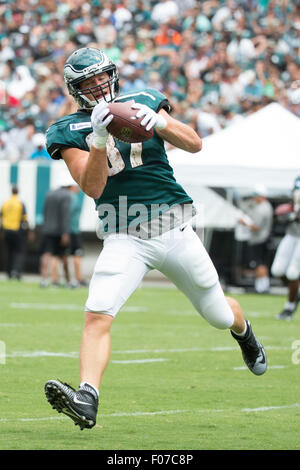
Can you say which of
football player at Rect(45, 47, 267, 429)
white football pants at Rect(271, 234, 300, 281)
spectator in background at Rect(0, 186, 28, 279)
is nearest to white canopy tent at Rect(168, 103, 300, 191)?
spectator in background at Rect(0, 186, 28, 279)

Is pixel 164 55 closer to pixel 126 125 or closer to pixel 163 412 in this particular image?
pixel 163 412

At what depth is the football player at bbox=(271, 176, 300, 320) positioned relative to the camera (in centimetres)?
1077

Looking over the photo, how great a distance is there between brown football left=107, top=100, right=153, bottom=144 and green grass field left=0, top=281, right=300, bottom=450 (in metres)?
1.46

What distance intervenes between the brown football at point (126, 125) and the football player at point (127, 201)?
0.11m

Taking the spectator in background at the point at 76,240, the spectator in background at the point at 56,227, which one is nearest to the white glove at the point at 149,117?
the spectator in background at the point at 56,227

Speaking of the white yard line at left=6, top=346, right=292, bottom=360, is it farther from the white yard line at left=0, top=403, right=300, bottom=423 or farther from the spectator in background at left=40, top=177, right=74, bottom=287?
the spectator in background at left=40, top=177, right=74, bottom=287

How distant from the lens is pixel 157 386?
20.1ft

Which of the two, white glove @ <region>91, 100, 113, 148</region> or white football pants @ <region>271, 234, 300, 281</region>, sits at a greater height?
white glove @ <region>91, 100, 113, 148</region>

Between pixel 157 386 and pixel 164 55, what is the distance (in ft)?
48.8

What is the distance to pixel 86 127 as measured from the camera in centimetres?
480

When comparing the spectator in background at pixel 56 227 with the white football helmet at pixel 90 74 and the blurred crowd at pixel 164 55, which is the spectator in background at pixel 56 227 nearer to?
the blurred crowd at pixel 164 55

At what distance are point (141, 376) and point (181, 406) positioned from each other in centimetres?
108

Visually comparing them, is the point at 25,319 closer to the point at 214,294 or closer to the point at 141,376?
the point at 141,376

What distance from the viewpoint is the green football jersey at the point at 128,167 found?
4.78 metres
